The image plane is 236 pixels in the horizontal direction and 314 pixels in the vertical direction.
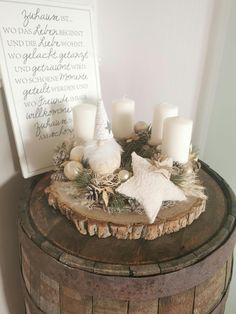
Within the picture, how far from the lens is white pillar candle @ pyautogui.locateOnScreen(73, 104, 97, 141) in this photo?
0.67m

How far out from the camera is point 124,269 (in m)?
0.49

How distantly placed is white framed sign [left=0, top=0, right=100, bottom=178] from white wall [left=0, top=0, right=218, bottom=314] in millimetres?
77

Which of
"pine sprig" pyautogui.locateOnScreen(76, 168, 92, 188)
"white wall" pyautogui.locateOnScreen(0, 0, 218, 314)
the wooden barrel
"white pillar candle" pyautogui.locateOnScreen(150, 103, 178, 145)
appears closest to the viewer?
the wooden barrel

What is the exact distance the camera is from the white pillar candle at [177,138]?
63cm

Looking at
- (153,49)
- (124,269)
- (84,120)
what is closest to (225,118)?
(153,49)

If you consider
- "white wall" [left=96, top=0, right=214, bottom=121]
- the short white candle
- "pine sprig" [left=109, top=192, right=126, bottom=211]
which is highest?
"white wall" [left=96, top=0, right=214, bottom=121]

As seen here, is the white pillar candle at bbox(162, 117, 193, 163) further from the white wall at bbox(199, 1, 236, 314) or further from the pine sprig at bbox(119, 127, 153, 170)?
the white wall at bbox(199, 1, 236, 314)

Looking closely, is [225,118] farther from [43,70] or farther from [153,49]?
[43,70]

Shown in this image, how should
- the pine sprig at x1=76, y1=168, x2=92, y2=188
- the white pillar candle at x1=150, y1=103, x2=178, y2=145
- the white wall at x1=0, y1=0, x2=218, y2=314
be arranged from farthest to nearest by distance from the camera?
the white wall at x1=0, y1=0, x2=218, y2=314 < the white pillar candle at x1=150, y1=103, x2=178, y2=145 < the pine sprig at x1=76, y1=168, x2=92, y2=188

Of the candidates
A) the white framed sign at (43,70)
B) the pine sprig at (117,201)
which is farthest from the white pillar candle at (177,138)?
the white framed sign at (43,70)

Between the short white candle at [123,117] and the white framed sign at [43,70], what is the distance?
0.11m

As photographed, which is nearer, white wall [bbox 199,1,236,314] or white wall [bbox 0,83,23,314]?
white wall [bbox 0,83,23,314]

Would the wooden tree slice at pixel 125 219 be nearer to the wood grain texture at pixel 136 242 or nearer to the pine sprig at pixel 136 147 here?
the wood grain texture at pixel 136 242

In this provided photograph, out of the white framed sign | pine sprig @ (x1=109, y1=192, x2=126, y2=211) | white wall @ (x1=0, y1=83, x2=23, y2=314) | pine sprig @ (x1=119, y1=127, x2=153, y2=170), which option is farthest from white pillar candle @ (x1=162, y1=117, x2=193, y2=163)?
white wall @ (x1=0, y1=83, x2=23, y2=314)
